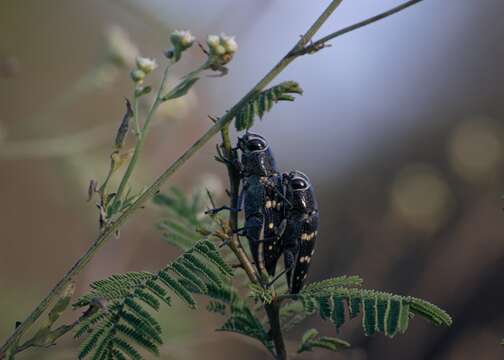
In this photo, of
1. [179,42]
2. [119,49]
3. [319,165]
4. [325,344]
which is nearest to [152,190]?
[179,42]

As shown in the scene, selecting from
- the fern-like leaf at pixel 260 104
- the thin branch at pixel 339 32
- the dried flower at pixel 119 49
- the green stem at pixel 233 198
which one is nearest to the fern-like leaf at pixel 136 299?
the green stem at pixel 233 198

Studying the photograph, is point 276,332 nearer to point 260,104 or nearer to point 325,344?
point 325,344

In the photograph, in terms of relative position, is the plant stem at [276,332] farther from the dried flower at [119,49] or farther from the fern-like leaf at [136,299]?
the dried flower at [119,49]

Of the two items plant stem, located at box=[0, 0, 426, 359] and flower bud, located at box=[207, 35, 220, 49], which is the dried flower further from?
plant stem, located at box=[0, 0, 426, 359]

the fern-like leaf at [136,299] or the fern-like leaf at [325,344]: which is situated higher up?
the fern-like leaf at [325,344]

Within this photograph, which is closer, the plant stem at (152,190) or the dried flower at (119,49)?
the plant stem at (152,190)

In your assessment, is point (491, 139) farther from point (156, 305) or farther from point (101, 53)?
point (156, 305)

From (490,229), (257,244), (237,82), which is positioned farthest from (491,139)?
(257,244)

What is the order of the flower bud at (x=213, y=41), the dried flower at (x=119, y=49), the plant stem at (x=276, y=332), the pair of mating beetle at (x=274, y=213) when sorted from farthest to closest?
1. the dried flower at (x=119, y=49)
2. the pair of mating beetle at (x=274, y=213)
3. the flower bud at (x=213, y=41)
4. the plant stem at (x=276, y=332)
